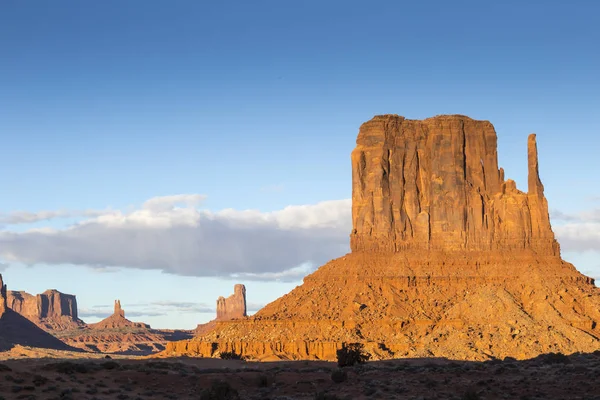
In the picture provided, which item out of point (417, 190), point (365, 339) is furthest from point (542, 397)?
point (417, 190)

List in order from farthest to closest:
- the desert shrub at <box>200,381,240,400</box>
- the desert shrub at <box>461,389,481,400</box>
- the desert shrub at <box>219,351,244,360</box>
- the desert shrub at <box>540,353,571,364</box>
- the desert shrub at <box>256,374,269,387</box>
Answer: the desert shrub at <box>219,351,244,360</box>
the desert shrub at <box>540,353,571,364</box>
the desert shrub at <box>256,374,269,387</box>
the desert shrub at <box>200,381,240,400</box>
the desert shrub at <box>461,389,481,400</box>

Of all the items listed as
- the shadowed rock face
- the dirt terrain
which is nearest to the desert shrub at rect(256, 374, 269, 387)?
the dirt terrain

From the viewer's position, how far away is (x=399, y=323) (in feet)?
A: 373

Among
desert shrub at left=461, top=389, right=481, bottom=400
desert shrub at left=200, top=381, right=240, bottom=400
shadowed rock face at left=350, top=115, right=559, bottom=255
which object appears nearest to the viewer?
desert shrub at left=461, top=389, right=481, bottom=400

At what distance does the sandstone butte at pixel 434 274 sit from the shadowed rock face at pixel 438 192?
0.43 ft

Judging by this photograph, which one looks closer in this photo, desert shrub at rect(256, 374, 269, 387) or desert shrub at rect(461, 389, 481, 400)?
desert shrub at rect(461, 389, 481, 400)

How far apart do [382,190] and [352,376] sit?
66.9 metres

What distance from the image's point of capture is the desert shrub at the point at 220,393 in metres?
55.8

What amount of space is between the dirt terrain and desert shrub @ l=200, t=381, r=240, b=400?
0.18 feet

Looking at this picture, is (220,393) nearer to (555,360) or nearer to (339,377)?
(339,377)

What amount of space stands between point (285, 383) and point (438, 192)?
71.0m

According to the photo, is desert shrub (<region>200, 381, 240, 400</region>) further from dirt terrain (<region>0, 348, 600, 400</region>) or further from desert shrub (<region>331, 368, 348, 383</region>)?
desert shrub (<region>331, 368, 348, 383</region>)

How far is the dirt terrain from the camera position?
56.2 meters

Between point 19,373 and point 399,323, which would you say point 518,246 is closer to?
point 399,323
